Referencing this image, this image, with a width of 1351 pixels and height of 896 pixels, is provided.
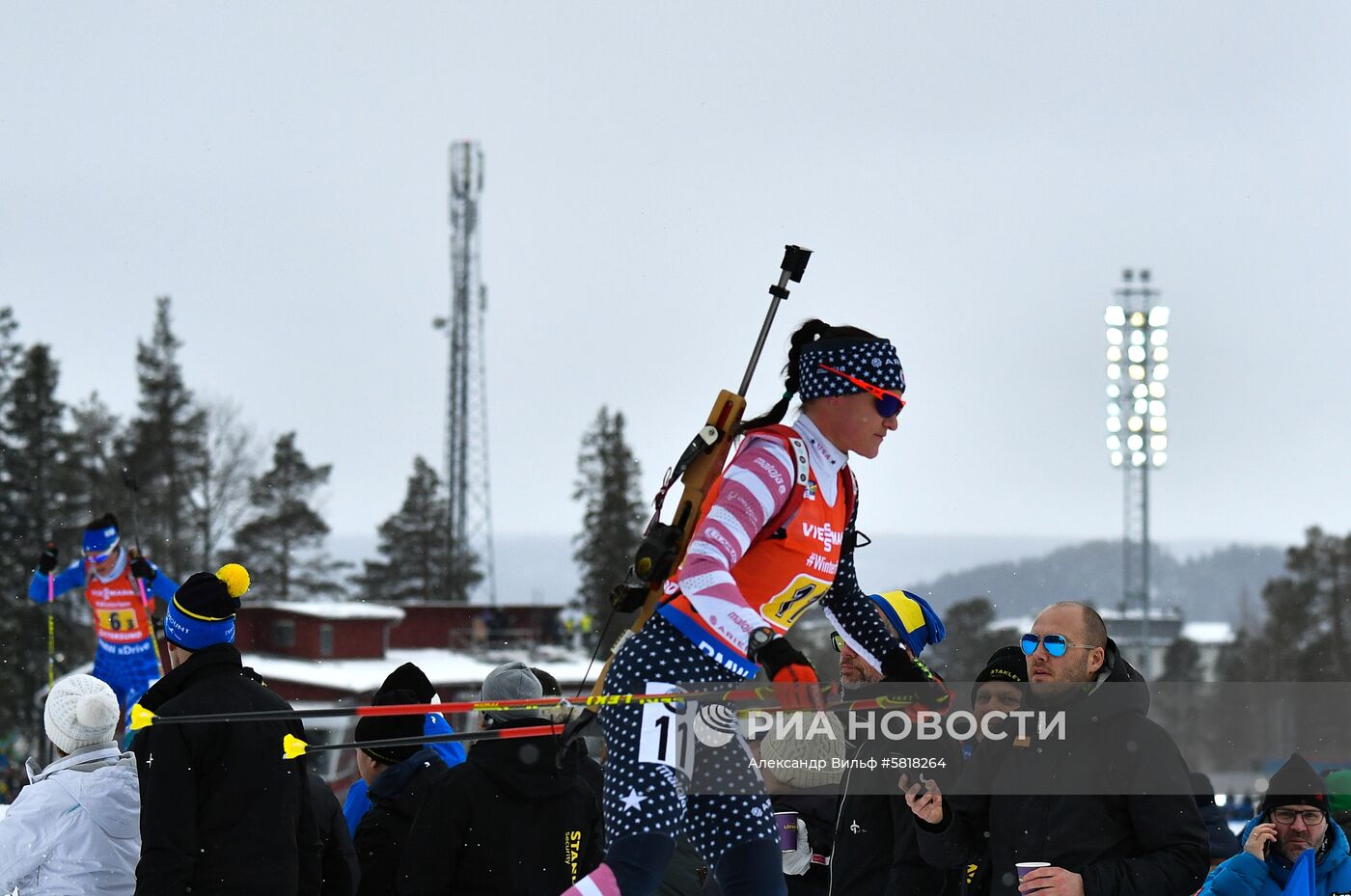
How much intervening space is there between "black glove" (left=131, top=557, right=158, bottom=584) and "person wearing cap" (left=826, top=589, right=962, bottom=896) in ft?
34.1

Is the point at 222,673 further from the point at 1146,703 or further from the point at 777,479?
the point at 1146,703

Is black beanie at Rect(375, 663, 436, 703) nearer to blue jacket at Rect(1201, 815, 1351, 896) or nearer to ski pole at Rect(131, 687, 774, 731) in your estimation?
ski pole at Rect(131, 687, 774, 731)

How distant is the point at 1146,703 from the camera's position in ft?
15.1

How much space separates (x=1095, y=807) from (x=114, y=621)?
1213 centimetres

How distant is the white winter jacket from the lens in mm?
4859

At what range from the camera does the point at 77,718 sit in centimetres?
500

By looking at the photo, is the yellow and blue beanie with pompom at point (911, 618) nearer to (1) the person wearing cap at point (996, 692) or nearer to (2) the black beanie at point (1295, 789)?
(1) the person wearing cap at point (996, 692)

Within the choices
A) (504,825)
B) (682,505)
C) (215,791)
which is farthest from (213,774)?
(682,505)

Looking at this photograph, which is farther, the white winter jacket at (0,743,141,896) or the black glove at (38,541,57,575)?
the black glove at (38,541,57,575)

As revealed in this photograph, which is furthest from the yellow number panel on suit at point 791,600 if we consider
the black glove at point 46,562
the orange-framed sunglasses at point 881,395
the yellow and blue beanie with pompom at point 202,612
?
the black glove at point 46,562

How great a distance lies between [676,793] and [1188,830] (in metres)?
1.57

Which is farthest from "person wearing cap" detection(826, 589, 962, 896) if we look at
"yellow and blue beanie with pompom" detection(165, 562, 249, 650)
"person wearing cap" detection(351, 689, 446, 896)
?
"yellow and blue beanie with pompom" detection(165, 562, 249, 650)

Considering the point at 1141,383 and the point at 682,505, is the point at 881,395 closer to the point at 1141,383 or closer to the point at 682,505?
the point at 682,505

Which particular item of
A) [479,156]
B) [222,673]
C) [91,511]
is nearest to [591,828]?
[222,673]
